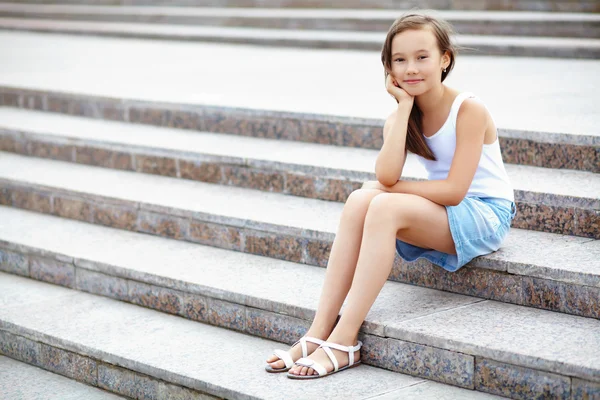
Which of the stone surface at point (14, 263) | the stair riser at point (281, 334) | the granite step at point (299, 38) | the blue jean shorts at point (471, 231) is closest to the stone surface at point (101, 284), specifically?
the stair riser at point (281, 334)

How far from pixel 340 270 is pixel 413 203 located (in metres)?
0.39

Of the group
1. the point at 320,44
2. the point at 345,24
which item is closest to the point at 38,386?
the point at 320,44

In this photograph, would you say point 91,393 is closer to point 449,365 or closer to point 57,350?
point 57,350

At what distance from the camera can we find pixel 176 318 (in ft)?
12.6

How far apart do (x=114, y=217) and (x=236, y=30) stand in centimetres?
559

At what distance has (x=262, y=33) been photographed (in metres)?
9.48

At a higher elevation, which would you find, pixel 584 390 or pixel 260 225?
pixel 260 225

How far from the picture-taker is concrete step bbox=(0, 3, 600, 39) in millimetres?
7910

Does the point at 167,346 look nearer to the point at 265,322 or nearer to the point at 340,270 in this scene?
the point at 265,322

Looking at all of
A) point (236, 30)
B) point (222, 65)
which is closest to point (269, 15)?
point (236, 30)

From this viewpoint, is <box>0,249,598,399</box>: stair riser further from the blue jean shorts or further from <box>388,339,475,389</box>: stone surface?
the blue jean shorts

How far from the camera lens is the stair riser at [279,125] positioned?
404 centimetres

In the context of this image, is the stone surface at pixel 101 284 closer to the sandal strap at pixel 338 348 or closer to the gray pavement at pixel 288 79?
the sandal strap at pixel 338 348

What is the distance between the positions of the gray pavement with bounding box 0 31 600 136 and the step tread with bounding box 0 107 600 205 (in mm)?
253
